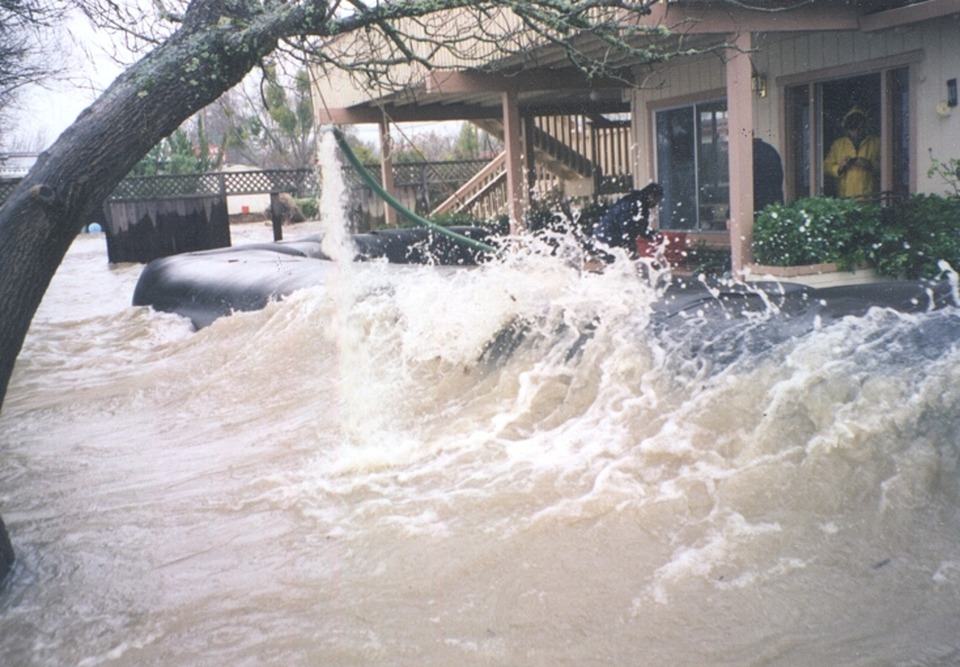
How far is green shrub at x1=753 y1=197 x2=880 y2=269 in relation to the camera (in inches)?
361

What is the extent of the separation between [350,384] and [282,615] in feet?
13.9

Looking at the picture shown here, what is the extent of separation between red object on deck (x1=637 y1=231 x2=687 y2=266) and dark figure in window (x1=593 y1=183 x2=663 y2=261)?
0.28 ft

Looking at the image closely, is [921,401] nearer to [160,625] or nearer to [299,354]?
[160,625]

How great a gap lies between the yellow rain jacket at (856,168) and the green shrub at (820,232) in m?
1.27

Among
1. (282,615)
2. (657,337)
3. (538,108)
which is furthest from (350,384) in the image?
(538,108)

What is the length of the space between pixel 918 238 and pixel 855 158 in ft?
6.16

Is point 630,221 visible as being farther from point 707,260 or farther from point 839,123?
point 839,123

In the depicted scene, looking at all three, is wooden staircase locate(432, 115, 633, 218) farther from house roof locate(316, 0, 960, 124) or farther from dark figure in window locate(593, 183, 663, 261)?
dark figure in window locate(593, 183, 663, 261)

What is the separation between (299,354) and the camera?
9.62 metres

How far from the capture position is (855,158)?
1065 cm

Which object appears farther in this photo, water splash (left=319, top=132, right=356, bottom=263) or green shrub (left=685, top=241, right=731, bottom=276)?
green shrub (left=685, top=241, right=731, bottom=276)

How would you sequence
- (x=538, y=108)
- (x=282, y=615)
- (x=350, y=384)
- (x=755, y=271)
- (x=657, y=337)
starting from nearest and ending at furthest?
1. (x=282, y=615)
2. (x=657, y=337)
3. (x=350, y=384)
4. (x=755, y=271)
5. (x=538, y=108)

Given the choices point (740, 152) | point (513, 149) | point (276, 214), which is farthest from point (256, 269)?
point (276, 214)

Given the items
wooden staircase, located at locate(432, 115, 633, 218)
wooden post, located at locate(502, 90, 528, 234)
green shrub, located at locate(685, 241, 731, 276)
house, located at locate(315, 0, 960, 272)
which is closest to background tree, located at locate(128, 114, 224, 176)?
wooden staircase, located at locate(432, 115, 633, 218)
